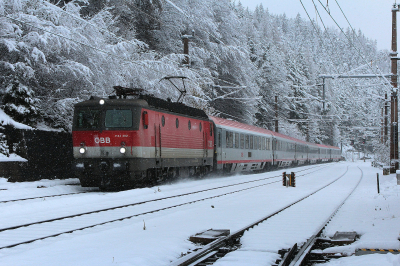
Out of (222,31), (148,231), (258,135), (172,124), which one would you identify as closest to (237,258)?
(148,231)

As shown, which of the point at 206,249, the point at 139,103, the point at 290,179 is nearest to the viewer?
the point at 206,249

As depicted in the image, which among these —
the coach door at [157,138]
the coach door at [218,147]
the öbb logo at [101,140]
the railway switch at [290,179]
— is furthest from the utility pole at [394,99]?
the öbb logo at [101,140]

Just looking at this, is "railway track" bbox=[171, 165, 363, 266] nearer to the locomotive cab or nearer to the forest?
the locomotive cab

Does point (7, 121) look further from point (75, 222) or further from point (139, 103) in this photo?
point (75, 222)

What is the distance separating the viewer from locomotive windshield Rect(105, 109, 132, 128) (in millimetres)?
15891

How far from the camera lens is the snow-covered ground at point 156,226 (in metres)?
6.24

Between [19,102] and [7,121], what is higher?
[19,102]

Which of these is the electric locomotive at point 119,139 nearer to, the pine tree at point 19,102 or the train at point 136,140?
the train at point 136,140

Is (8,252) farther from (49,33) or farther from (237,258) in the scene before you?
(49,33)

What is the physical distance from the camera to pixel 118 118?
1598 cm

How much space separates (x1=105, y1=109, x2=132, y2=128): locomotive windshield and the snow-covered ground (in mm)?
2364

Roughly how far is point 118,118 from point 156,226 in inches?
303

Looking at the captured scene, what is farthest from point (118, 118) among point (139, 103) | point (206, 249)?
point (206, 249)

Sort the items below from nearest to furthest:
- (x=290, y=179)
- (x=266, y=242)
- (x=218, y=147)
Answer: (x=266, y=242) → (x=290, y=179) → (x=218, y=147)
